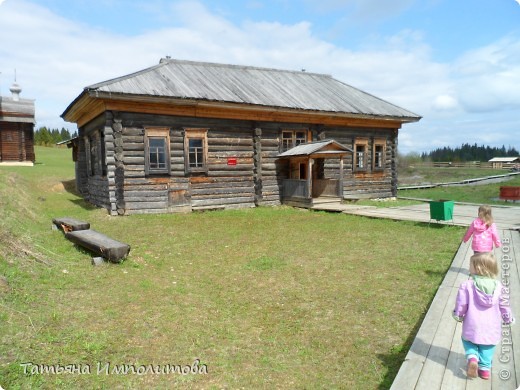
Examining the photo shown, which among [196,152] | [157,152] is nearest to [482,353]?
[157,152]

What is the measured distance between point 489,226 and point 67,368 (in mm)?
6021

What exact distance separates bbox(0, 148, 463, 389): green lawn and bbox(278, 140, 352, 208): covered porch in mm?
5887

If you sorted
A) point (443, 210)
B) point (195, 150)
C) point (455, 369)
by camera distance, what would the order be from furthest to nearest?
1. point (195, 150)
2. point (443, 210)
3. point (455, 369)

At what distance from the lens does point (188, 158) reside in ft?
46.8

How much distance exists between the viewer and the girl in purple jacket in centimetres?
318

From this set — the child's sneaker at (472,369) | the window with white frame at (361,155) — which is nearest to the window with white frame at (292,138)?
the window with white frame at (361,155)

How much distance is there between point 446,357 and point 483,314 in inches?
23.2

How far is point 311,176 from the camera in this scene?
54.5 ft

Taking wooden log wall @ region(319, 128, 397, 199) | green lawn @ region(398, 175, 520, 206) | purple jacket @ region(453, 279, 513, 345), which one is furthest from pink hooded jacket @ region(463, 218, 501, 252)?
green lawn @ region(398, 175, 520, 206)

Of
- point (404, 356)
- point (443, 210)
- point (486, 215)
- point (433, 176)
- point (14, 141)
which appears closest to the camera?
point (404, 356)

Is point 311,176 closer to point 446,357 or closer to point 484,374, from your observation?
point 446,357

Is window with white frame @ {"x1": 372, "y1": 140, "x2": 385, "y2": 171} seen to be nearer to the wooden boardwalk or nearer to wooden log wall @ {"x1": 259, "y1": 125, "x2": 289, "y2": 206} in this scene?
wooden log wall @ {"x1": 259, "y1": 125, "x2": 289, "y2": 206}

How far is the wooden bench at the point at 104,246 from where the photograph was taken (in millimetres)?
6965

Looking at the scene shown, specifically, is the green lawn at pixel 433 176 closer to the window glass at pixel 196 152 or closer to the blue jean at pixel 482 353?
the window glass at pixel 196 152
